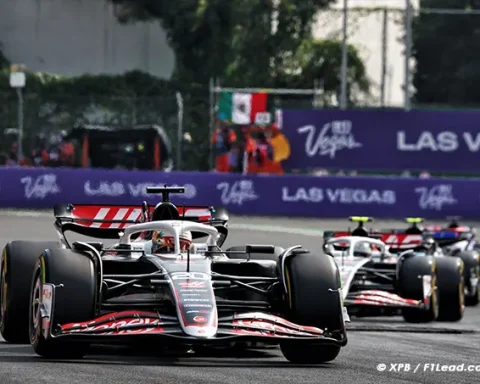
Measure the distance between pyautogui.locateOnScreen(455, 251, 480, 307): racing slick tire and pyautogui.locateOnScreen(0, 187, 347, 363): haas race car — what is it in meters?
8.51

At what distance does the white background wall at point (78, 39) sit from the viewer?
155 feet

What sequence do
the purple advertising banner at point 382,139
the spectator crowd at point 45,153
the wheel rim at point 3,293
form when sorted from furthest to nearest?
the purple advertising banner at point 382,139, the spectator crowd at point 45,153, the wheel rim at point 3,293

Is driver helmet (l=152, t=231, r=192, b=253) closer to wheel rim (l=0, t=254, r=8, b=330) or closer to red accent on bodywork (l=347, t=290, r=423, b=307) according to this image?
wheel rim (l=0, t=254, r=8, b=330)

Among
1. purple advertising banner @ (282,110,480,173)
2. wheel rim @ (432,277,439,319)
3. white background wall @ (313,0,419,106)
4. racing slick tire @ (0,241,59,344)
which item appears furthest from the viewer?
white background wall @ (313,0,419,106)

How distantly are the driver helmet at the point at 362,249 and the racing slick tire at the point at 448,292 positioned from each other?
921mm

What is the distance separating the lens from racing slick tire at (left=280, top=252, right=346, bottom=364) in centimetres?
1039

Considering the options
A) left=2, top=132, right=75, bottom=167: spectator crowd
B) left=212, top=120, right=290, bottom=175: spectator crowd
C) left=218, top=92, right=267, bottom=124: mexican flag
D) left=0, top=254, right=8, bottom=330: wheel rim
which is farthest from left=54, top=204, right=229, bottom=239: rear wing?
left=218, top=92, right=267, bottom=124: mexican flag

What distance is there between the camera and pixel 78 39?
4834 cm

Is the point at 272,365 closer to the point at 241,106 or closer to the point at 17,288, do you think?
the point at 17,288

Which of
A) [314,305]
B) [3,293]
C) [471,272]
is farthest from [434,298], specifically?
[314,305]

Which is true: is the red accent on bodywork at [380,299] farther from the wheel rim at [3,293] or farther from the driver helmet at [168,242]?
the wheel rim at [3,293]

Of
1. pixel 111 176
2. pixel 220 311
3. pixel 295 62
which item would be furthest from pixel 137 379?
pixel 295 62

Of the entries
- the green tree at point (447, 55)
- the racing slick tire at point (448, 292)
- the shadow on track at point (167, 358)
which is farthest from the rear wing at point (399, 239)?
the green tree at point (447, 55)

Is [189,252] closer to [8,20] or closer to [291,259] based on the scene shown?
[291,259]
